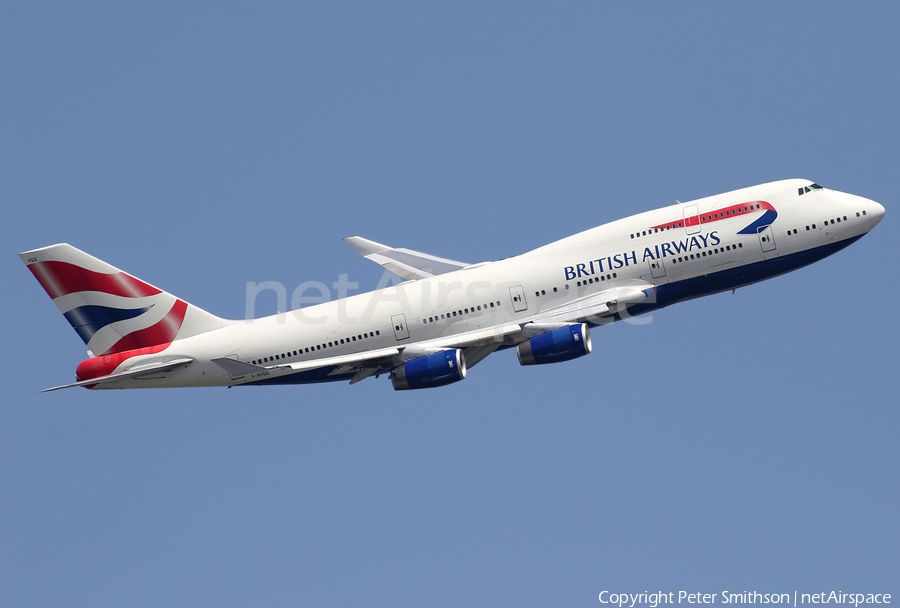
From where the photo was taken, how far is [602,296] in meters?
49.8

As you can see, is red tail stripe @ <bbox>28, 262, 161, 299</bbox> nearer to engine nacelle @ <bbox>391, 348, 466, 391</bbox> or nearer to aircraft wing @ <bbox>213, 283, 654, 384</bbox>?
aircraft wing @ <bbox>213, 283, 654, 384</bbox>

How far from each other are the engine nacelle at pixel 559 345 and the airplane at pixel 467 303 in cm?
6

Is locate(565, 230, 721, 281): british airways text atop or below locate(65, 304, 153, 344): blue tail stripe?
below

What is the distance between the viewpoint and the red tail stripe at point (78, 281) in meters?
53.2

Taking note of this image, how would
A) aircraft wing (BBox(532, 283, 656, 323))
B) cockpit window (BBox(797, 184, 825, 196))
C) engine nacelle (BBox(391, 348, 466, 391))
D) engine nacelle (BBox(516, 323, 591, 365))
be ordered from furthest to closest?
1. cockpit window (BBox(797, 184, 825, 196))
2. aircraft wing (BBox(532, 283, 656, 323))
3. engine nacelle (BBox(391, 348, 466, 391))
4. engine nacelle (BBox(516, 323, 591, 365))

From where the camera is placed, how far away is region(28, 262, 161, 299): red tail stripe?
53219 millimetres

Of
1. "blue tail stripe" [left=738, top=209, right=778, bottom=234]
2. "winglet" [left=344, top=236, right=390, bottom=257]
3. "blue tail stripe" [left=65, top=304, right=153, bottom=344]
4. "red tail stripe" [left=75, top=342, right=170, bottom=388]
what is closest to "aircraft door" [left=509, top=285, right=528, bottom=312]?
"blue tail stripe" [left=738, top=209, right=778, bottom=234]

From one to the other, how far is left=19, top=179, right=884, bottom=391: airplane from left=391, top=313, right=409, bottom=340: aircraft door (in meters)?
0.08

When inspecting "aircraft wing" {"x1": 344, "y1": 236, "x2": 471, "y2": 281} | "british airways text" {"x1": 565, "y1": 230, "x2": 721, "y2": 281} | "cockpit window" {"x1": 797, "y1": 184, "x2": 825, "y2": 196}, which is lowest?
"british airways text" {"x1": 565, "y1": 230, "x2": 721, "y2": 281}

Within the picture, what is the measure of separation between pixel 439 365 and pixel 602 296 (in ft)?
31.5

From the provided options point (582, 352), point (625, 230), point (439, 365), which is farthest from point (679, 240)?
point (439, 365)

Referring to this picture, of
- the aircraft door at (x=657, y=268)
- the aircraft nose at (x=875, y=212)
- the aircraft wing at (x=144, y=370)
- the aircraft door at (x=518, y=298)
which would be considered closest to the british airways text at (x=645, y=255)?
the aircraft door at (x=657, y=268)

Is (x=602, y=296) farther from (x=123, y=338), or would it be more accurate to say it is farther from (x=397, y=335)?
(x=123, y=338)

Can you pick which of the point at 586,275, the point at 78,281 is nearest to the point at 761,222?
the point at 586,275
